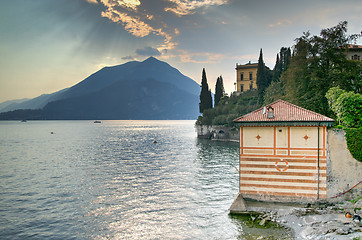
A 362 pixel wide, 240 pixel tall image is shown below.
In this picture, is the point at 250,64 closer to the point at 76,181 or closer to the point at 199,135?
the point at 199,135

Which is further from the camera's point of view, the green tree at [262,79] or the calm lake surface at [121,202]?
the green tree at [262,79]

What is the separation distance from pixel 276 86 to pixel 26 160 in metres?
48.9

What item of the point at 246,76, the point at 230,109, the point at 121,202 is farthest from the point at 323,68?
the point at 246,76

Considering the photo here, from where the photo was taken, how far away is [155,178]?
1208 inches

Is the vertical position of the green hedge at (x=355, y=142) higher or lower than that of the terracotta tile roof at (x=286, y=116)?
lower

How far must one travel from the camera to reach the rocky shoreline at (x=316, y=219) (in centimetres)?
1312

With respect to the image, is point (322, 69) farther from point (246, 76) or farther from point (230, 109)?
point (246, 76)

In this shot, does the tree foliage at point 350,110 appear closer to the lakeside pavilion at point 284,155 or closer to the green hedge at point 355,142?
the green hedge at point 355,142

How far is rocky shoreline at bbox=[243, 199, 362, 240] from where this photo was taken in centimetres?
1312

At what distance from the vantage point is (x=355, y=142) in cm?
1647

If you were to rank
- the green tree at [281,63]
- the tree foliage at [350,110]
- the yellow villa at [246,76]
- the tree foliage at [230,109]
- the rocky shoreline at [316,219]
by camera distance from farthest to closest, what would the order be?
the yellow villa at [246,76]
the tree foliage at [230,109]
the green tree at [281,63]
the tree foliage at [350,110]
the rocky shoreline at [316,219]

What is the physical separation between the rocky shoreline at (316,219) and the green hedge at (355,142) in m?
2.78

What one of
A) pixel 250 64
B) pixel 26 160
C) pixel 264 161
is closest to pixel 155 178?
pixel 264 161

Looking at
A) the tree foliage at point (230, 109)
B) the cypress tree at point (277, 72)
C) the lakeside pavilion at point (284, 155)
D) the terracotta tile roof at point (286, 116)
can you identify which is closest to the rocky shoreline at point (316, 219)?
the lakeside pavilion at point (284, 155)
